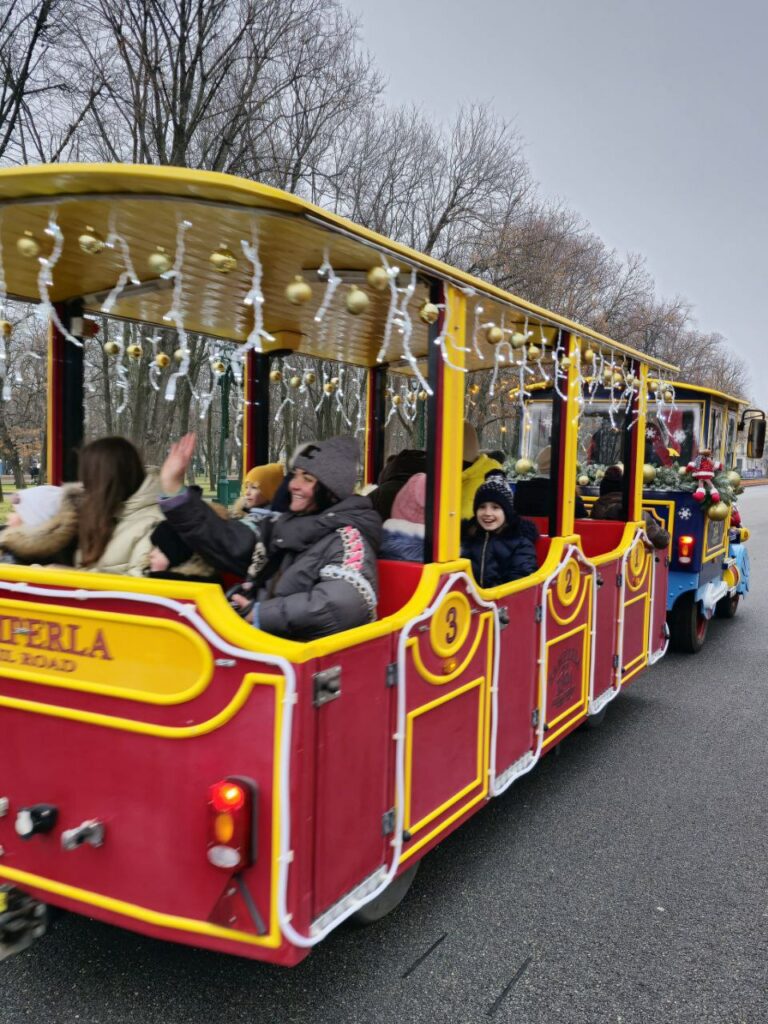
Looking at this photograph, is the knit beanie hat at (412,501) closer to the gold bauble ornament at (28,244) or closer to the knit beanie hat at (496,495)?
the knit beanie hat at (496,495)

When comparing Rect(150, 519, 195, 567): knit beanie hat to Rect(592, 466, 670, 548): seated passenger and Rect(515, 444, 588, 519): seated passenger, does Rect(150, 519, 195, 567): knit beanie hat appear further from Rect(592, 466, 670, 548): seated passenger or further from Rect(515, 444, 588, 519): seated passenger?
Rect(592, 466, 670, 548): seated passenger

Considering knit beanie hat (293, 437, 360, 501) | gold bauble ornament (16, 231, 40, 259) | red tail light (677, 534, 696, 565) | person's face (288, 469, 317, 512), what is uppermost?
gold bauble ornament (16, 231, 40, 259)

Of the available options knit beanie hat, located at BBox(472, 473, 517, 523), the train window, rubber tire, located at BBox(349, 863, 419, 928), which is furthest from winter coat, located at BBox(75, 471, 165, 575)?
the train window

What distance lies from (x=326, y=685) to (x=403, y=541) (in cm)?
110

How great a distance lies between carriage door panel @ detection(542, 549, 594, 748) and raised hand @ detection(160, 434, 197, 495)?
1808 mm

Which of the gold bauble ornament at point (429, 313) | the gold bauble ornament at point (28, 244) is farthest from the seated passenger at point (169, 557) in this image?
the gold bauble ornament at point (429, 313)

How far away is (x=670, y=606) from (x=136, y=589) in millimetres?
5902

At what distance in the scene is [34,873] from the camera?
233 cm

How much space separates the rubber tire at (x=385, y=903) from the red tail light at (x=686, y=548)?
4.65m

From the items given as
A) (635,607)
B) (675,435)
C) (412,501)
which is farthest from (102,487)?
(675,435)

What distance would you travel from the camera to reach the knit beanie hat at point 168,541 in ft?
8.91

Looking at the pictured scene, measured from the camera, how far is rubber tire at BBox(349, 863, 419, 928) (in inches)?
106

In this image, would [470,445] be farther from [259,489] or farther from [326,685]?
[326,685]

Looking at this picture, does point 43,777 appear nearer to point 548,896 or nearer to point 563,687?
point 548,896
